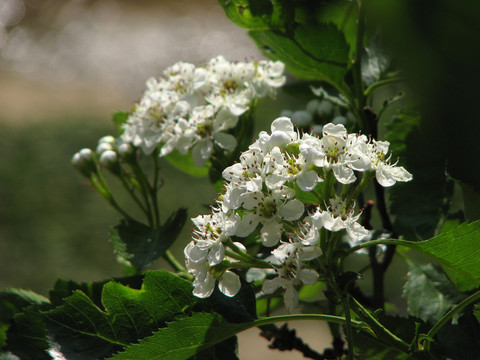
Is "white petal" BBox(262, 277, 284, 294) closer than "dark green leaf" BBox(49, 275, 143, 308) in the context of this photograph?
Yes

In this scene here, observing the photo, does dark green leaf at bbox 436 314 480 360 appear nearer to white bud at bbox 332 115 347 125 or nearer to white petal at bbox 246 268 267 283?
white petal at bbox 246 268 267 283

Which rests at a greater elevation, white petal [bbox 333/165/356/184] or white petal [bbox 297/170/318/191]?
white petal [bbox 297/170/318/191]

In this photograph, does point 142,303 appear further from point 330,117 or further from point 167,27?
point 167,27

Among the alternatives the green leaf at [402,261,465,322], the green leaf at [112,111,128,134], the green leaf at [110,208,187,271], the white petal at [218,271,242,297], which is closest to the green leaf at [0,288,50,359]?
the green leaf at [110,208,187,271]

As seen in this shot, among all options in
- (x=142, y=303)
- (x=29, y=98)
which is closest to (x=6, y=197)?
(x=29, y=98)

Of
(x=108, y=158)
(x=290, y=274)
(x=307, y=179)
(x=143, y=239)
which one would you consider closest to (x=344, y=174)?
(x=307, y=179)

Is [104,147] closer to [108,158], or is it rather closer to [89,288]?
[108,158]

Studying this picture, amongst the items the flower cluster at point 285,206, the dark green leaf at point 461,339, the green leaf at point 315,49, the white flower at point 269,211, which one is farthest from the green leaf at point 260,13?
the dark green leaf at point 461,339
